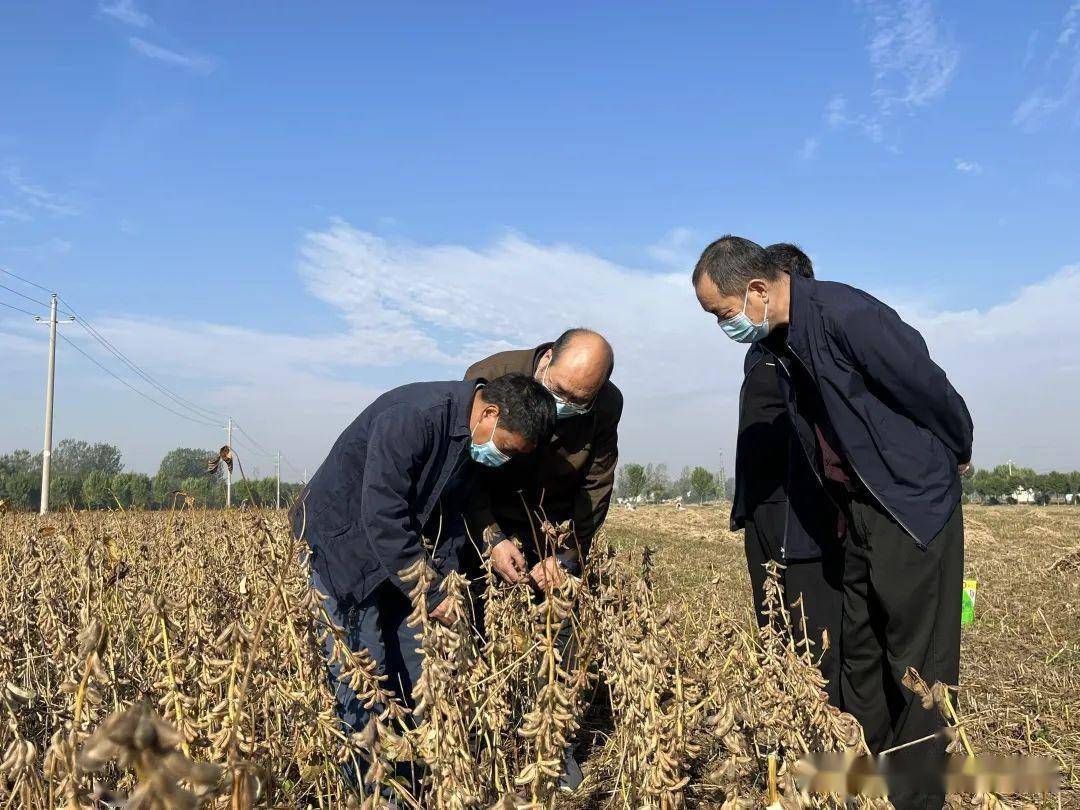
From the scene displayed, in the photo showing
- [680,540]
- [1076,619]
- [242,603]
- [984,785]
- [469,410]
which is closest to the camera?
[984,785]

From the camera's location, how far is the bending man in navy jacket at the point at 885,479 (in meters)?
2.50

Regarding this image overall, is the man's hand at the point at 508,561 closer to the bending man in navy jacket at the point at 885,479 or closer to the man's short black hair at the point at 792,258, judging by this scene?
the bending man in navy jacket at the point at 885,479

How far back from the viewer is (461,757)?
1704 millimetres

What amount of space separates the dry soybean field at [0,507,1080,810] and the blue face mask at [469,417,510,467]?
0.34 m

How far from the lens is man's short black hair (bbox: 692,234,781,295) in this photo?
285 cm

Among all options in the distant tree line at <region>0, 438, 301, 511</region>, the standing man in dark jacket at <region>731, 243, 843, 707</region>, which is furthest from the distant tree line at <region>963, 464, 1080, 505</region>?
the standing man in dark jacket at <region>731, 243, 843, 707</region>

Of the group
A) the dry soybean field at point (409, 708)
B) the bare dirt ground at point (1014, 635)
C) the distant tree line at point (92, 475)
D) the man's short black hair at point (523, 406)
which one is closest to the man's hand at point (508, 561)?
the dry soybean field at point (409, 708)

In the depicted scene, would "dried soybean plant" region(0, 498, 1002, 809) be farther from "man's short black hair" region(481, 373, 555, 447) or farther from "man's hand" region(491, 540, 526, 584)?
"man's short black hair" region(481, 373, 555, 447)

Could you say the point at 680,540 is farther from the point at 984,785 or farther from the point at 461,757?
the point at 984,785

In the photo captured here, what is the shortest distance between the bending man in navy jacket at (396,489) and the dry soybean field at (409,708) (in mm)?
184

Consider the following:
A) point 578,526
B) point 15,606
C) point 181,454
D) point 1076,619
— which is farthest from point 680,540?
point 181,454

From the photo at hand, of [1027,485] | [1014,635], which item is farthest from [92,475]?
[1027,485]

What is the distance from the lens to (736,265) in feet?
9.42

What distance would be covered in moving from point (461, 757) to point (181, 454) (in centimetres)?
A: 7271
